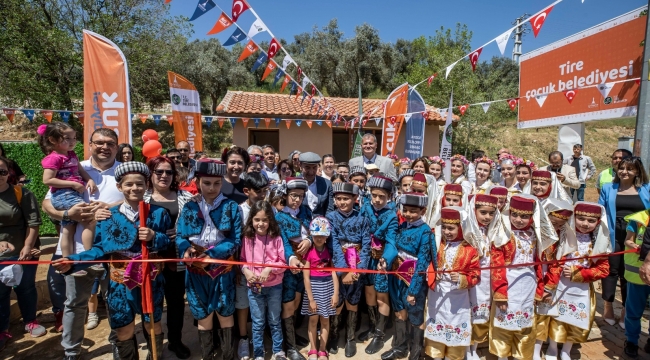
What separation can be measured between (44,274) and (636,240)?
23.8ft

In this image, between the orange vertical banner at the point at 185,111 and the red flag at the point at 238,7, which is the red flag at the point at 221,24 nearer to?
the red flag at the point at 238,7

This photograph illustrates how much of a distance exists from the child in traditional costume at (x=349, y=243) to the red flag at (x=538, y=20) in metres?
4.83

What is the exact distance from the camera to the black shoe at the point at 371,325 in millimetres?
3480

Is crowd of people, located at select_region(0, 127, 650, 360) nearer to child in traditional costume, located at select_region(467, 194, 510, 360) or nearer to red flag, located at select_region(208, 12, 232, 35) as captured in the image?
child in traditional costume, located at select_region(467, 194, 510, 360)

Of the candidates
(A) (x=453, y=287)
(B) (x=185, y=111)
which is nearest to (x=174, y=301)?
(A) (x=453, y=287)

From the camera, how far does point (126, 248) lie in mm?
2646

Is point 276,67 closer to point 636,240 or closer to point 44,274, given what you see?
point 44,274

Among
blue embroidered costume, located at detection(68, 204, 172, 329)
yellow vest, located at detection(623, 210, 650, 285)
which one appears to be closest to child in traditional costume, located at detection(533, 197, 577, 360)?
yellow vest, located at detection(623, 210, 650, 285)

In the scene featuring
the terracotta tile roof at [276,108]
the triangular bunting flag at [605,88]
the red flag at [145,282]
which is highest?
the terracotta tile roof at [276,108]

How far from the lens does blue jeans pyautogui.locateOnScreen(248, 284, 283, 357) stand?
3.04 m

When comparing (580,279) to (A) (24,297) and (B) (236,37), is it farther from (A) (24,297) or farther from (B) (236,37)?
(B) (236,37)

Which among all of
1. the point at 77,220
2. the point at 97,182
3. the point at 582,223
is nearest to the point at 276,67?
the point at 97,182

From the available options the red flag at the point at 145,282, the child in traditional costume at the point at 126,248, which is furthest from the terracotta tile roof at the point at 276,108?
the red flag at the point at 145,282

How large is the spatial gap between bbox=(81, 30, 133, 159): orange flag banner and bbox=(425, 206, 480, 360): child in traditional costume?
14.9 ft
